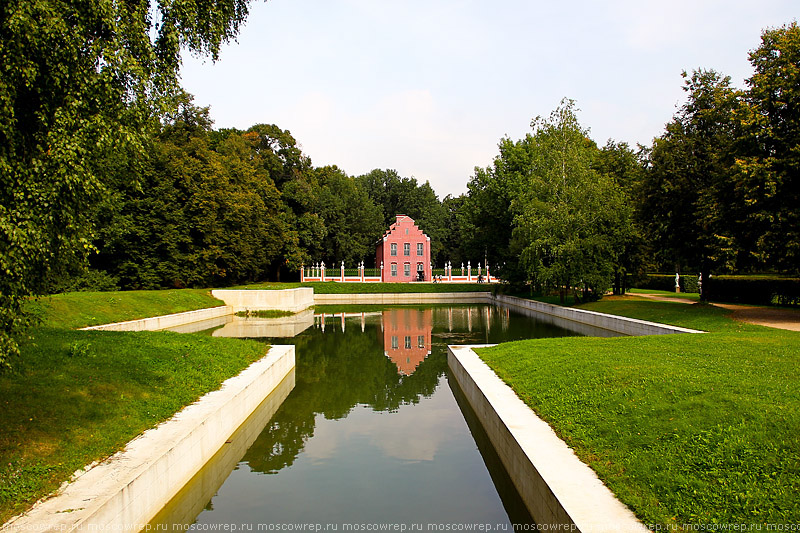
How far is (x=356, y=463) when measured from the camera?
8.03 metres

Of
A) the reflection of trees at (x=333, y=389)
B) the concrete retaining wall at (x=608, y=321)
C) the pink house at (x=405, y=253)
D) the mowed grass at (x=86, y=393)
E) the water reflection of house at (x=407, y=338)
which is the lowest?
the water reflection of house at (x=407, y=338)

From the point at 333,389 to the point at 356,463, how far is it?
5194mm

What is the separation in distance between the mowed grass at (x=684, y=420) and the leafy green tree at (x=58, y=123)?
5867mm

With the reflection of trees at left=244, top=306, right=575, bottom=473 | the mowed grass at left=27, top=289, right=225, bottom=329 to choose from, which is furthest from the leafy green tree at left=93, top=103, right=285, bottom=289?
the reflection of trees at left=244, top=306, right=575, bottom=473

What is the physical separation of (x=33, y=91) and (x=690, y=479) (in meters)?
7.47

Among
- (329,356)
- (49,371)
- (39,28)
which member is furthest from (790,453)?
(329,356)

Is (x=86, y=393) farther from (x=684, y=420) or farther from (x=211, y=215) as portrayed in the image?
(x=211, y=215)

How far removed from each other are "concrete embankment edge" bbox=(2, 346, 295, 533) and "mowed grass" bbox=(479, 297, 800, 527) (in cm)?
487

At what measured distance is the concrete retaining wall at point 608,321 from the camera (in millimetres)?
17459

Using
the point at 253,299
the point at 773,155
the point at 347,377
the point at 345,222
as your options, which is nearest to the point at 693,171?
the point at 773,155

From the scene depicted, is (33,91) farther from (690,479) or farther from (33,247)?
(690,479)

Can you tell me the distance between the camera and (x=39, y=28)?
4.71 meters

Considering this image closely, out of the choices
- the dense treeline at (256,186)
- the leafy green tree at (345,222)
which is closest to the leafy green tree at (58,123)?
the dense treeline at (256,186)

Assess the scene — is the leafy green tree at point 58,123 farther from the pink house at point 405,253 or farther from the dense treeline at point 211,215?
the pink house at point 405,253
